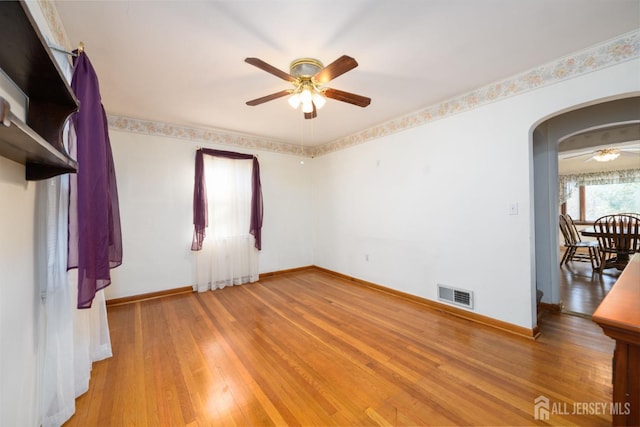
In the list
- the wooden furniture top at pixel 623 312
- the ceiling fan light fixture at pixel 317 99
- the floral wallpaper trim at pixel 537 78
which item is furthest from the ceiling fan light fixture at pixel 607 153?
the ceiling fan light fixture at pixel 317 99

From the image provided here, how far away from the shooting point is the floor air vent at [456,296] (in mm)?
2742

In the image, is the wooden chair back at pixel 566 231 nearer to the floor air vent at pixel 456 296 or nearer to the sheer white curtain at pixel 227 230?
the floor air vent at pixel 456 296

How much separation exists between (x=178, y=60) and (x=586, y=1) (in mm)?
2954

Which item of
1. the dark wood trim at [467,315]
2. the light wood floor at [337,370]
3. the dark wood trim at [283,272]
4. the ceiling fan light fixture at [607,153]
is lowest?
the light wood floor at [337,370]

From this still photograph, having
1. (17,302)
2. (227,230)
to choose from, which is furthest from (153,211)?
(17,302)

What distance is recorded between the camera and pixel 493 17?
163cm

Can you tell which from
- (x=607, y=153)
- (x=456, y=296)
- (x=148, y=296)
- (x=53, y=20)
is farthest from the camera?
(x=607, y=153)

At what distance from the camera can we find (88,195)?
1.45 meters

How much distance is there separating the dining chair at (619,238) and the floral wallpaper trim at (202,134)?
17.5ft

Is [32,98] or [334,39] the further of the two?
[334,39]

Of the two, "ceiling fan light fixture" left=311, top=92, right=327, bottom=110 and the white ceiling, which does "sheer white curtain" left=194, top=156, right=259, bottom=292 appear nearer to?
the white ceiling

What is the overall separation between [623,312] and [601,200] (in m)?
8.41

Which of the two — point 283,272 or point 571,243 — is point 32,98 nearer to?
point 283,272

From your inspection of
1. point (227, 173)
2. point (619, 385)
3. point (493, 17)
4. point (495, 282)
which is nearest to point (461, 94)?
point (493, 17)
